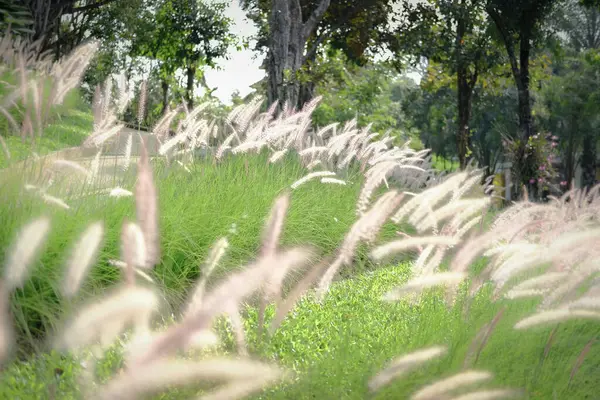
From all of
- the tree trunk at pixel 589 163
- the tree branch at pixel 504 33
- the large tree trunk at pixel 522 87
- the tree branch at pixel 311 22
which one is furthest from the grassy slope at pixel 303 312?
the tree trunk at pixel 589 163

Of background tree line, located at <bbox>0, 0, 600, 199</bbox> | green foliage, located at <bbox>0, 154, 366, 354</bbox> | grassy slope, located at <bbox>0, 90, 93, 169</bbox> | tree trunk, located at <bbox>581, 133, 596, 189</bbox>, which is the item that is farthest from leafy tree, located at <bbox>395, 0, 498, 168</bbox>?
tree trunk, located at <bbox>581, 133, 596, 189</bbox>

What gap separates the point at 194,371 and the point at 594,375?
2.00 metres

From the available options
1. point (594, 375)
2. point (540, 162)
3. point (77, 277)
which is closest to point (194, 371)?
point (77, 277)

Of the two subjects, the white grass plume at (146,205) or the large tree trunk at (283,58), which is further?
the large tree trunk at (283,58)

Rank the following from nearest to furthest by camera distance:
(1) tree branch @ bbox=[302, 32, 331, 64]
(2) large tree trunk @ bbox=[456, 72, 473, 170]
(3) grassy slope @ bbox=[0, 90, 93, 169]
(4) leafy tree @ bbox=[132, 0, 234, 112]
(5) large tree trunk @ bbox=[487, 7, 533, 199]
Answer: (3) grassy slope @ bbox=[0, 90, 93, 169], (1) tree branch @ bbox=[302, 32, 331, 64], (5) large tree trunk @ bbox=[487, 7, 533, 199], (2) large tree trunk @ bbox=[456, 72, 473, 170], (4) leafy tree @ bbox=[132, 0, 234, 112]

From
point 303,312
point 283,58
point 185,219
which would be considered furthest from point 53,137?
point 283,58

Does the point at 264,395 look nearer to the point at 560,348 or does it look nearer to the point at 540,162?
the point at 560,348

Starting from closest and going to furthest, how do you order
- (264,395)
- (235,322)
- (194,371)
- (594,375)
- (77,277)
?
(194,371)
(77,277)
(235,322)
(264,395)
(594,375)

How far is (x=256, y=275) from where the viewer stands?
1423 mm

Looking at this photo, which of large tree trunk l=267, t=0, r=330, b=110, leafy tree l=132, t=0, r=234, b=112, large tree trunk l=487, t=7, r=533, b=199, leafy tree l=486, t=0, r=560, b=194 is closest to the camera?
large tree trunk l=267, t=0, r=330, b=110

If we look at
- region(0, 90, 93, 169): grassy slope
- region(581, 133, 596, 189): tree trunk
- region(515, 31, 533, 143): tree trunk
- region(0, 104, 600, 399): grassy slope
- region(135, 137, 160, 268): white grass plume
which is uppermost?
region(515, 31, 533, 143): tree trunk

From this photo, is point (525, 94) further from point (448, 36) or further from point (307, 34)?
point (307, 34)

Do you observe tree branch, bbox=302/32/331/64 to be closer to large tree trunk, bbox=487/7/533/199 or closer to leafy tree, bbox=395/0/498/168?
leafy tree, bbox=395/0/498/168

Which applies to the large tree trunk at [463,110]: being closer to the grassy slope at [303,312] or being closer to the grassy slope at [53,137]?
the grassy slope at [53,137]
